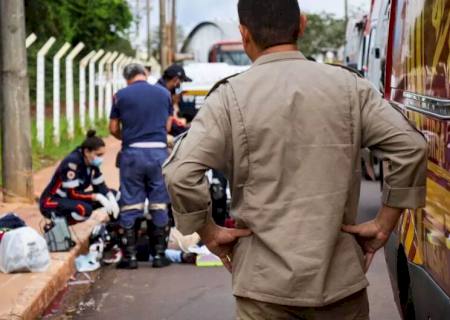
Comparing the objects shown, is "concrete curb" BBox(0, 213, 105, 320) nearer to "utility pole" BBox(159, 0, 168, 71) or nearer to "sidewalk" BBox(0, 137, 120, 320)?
"sidewalk" BBox(0, 137, 120, 320)

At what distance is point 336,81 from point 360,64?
43.6 feet

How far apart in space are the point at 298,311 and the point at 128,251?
18.1 feet

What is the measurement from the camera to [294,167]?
3143 mm

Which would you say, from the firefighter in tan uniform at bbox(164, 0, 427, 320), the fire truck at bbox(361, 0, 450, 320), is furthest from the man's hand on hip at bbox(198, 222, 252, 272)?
the fire truck at bbox(361, 0, 450, 320)

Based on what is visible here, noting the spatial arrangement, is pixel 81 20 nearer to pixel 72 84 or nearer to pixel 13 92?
pixel 72 84

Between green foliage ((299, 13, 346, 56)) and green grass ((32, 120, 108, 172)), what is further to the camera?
green foliage ((299, 13, 346, 56))

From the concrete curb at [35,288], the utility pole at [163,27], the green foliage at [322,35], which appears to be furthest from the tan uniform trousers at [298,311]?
the green foliage at [322,35]

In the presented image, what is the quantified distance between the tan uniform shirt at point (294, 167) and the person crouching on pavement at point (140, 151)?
201 inches

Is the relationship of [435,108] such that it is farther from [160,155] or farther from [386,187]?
[160,155]

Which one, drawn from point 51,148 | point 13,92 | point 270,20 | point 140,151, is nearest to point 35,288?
point 140,151

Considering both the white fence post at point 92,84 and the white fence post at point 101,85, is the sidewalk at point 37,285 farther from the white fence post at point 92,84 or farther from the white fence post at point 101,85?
the white fence post at point 101,85

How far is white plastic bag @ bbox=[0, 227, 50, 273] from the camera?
735 centimetres

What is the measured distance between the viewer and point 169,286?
7.84 m

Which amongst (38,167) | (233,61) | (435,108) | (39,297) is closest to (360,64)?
(38,167)
